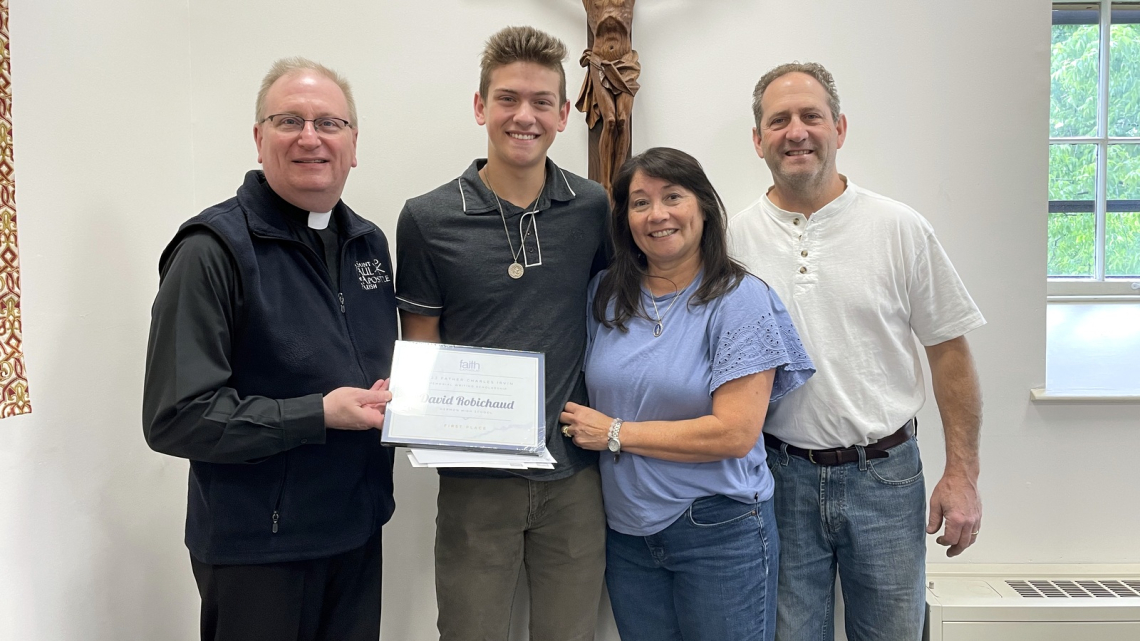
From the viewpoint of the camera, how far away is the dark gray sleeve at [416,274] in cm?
165

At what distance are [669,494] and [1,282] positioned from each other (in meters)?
1.44

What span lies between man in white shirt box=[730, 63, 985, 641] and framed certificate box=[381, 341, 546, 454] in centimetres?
66

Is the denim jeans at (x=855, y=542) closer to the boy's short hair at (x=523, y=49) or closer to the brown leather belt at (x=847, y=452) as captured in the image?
the brown leather belt at (x=847, y=452)

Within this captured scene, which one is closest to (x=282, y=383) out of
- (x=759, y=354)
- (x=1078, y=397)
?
(x=759, y=354)

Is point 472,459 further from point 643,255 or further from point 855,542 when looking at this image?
point 855,542

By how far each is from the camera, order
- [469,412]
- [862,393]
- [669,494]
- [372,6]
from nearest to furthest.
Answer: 1. [469,412]
2. [669,494]
3. [862,393]
4. [372,6]

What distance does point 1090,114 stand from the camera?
2.68 metres

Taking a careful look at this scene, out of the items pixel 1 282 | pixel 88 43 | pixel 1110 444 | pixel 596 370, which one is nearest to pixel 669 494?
pixel 596 370

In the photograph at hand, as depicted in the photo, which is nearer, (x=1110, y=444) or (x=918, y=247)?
(x=918, y=247)

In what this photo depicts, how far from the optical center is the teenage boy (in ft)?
5.38

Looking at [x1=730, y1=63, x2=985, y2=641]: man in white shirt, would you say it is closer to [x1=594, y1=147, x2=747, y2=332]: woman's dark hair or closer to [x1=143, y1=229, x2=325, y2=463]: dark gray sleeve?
[x1=594, y1=147, x2=747, y2=332]: woman's dark hair

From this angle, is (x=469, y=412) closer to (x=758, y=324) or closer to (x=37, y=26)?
(x=758, y=324)

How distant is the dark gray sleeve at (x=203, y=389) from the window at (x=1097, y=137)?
2.80 metres

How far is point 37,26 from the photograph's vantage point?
1.54 metres
